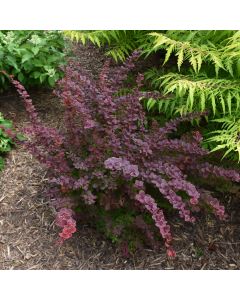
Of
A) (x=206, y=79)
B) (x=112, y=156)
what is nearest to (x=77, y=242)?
(x=112, y=156)

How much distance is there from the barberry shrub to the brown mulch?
24 cm

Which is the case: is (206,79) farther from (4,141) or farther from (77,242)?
(4,141)

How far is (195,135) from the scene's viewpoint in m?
3.08

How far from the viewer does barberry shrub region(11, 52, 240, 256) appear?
287 centimetres

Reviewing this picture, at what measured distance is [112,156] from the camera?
2.97 m

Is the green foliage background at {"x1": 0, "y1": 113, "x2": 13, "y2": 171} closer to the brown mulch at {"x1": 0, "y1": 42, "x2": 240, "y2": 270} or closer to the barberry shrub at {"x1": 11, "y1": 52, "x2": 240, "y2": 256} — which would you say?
the brown mulch at {"x1": 0, "y1": 42, "x2": 240, "y2": 270}

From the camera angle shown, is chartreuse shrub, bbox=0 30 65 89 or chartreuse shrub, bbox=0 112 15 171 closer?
chartreuse shrub, bbox=0 112 15 171

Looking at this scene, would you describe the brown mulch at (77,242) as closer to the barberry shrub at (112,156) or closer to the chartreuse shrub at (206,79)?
the barberry shrub at (112,156)

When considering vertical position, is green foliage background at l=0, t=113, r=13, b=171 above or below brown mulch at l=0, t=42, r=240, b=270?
above

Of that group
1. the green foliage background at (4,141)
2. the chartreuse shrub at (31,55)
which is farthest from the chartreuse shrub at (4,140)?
the chartreuse shrub at (31,55)

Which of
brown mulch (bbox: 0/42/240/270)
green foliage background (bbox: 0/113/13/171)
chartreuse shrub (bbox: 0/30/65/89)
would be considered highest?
chartreuse shrub (bbox: 0/30/65/89)

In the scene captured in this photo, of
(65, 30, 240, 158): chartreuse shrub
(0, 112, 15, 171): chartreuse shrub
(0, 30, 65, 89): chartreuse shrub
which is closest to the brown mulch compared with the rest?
(0, 112, 15, 171): chartreuse shrub

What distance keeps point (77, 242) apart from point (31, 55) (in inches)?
70.8

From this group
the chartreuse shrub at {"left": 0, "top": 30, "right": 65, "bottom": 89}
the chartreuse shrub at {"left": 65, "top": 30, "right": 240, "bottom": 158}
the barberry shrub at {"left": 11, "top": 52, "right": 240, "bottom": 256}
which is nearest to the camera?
the barberry shrub at {"left": 11, "top": 52, "right": 240, "bottom": 256}
